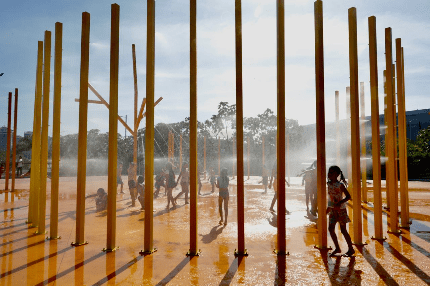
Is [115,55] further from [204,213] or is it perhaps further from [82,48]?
[204,213]

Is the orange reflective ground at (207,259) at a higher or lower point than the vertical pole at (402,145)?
lower

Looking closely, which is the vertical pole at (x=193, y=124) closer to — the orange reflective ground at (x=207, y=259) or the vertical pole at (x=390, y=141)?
the orange reflective ground at (x=207, y=259)

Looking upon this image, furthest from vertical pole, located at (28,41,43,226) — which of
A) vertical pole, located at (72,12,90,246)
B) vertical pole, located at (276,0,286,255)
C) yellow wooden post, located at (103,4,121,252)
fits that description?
vertical pole, located at (276,0,286,255)

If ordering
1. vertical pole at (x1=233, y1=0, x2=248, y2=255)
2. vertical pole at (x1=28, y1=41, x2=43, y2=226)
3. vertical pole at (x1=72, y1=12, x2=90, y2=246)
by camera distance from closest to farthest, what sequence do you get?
vertical pole at (x1=233, y1=0, x2=248, y2=255) → vertical pole at (x1=72, y1=12, x2=90, y2=246) → vertical pole at (x1=28, y1=41, x2=43, y2=226)

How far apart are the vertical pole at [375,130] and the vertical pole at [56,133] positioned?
709 cm

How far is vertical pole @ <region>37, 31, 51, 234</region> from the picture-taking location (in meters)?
7.59

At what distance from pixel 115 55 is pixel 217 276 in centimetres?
474

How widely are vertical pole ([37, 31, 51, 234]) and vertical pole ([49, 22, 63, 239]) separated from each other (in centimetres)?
50

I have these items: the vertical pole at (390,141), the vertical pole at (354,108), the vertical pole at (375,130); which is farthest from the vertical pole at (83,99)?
the vertical pole at (390,141)

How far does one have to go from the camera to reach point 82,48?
6.89 metres

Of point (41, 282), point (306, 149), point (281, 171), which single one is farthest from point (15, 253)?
point (306, 149)

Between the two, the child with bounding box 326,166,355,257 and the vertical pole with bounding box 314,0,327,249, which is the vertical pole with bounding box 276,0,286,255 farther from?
the child with bounding box 326,166,355,257

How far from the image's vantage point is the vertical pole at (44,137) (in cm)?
759

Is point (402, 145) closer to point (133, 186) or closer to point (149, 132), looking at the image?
point (149, 132)
